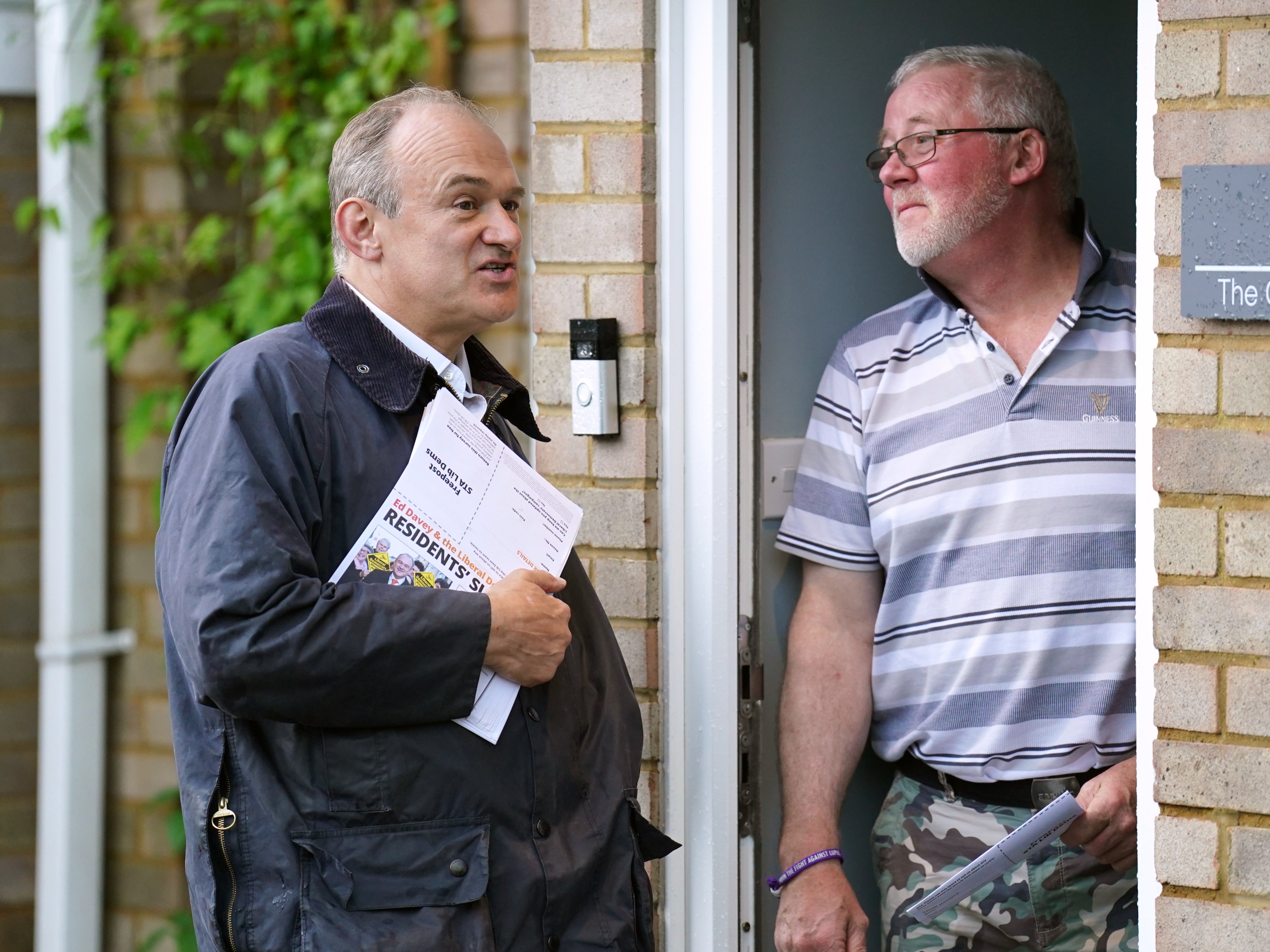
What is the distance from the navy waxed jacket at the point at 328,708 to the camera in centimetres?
168

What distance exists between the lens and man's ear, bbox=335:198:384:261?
2002mm

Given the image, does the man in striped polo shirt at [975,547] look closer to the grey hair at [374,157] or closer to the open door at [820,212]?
the open door at [820,212]

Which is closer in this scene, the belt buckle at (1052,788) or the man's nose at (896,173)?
the belt buckle at (1052,788)

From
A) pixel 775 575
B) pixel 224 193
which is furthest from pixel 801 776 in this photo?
pixel 224 193

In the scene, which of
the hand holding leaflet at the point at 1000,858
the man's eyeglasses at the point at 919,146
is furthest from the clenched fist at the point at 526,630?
the man's eyeglasses at the point at 919,146

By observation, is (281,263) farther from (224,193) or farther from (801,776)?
(801,776)

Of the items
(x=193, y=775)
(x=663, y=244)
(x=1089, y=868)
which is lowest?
(x=1089, y=868)

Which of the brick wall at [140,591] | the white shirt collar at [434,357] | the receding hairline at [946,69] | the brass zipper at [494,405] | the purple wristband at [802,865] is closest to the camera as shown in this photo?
the white shirt collar at [434,357]

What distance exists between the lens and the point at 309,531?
178 cm

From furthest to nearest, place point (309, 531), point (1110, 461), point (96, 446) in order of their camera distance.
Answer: point (96, 446)
point (1110, 461)
point (309, 531)

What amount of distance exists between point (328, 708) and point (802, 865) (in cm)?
114

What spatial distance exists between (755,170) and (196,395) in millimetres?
1260

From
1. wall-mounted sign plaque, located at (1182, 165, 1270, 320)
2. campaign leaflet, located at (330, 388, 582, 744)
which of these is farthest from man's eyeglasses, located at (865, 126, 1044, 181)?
campaign leaflet, located at (330, 388, 582, 744)

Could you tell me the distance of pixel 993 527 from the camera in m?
2.49
